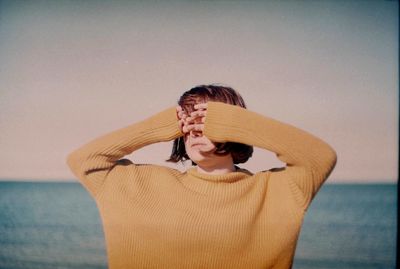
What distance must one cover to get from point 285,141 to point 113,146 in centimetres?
36

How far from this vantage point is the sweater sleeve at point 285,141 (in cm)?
67

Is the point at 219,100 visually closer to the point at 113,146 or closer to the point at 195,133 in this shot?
the point at 195,133

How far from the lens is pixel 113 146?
75cm

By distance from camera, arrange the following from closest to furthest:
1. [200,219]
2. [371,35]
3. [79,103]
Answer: [200,219], [371,35], [79,103]

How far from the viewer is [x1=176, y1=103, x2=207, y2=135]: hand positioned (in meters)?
0.73

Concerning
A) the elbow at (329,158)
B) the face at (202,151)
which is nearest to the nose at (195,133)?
the face at (202,151)

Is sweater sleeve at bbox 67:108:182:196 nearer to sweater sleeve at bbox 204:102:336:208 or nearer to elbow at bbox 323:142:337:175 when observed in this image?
sweater sleeve at bbox 204:102:336:208

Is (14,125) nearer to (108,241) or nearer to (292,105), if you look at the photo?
(108,241)

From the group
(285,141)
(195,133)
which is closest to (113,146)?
(195,133)

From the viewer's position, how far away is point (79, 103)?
38.5 inches

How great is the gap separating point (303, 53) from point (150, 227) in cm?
58

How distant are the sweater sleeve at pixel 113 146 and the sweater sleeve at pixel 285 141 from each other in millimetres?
103

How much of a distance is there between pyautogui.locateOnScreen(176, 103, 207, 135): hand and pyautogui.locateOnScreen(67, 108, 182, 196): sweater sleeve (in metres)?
0.01

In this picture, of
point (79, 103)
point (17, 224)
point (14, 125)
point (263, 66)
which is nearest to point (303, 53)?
point (263, 66)
